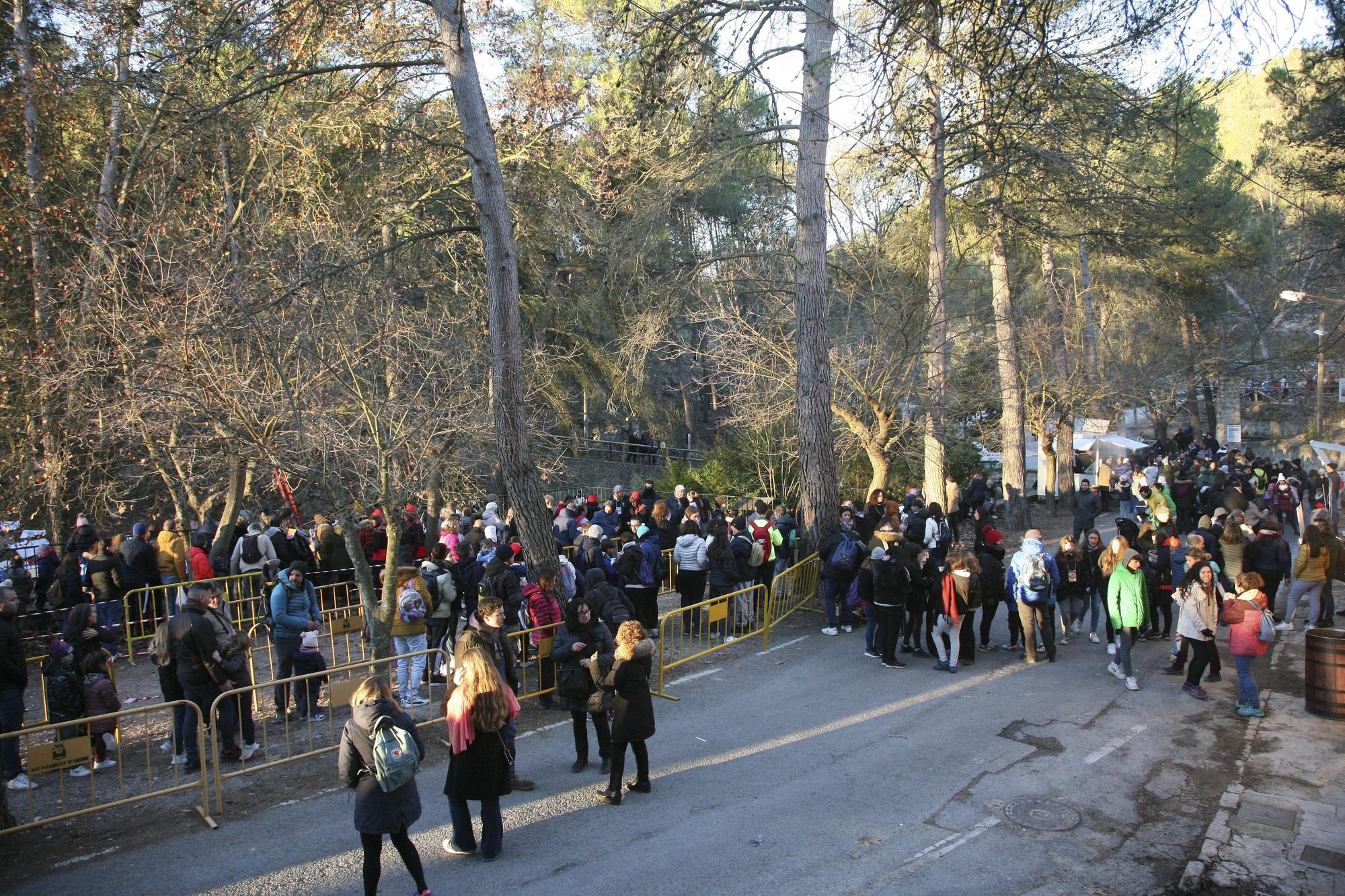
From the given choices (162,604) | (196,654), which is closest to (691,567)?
(196,654)

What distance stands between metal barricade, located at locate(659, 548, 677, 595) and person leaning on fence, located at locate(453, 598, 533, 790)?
7.10 meters

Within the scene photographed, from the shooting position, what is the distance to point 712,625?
40.2 feet

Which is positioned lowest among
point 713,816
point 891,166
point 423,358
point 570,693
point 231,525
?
point 713,816

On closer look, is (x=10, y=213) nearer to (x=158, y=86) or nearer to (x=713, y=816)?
(x=158, y=86)

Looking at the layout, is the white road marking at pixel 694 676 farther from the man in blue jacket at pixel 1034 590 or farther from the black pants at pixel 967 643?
the man in blue jacket at pixel 1034 590

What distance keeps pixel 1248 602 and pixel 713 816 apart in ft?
19.7

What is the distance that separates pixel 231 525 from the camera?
47.2 ft

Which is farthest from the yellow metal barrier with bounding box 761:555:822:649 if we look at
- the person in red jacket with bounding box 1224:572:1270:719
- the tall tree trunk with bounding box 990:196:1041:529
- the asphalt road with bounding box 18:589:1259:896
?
the tall tree trunk with bounding box 990:196:1041:529

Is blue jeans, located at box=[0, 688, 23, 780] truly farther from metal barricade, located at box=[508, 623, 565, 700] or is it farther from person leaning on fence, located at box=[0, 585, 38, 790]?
metal barricade, located at box=[508, 623, 565, 700]

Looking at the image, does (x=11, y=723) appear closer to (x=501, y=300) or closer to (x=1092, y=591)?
(x=501, y=300)

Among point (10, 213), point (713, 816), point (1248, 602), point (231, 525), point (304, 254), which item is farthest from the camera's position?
point (231, 525)

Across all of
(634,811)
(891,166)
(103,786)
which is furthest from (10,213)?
(891,166)

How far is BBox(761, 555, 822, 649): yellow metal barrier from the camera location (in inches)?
519

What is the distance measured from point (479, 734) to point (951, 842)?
3448 millimetres
